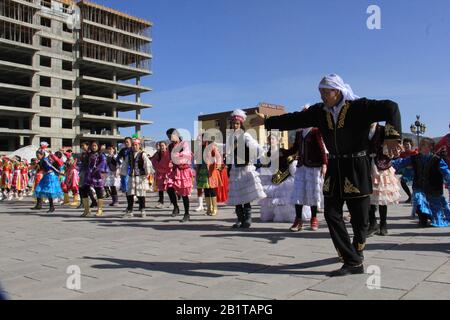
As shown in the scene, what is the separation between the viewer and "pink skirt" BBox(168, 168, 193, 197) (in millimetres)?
9797

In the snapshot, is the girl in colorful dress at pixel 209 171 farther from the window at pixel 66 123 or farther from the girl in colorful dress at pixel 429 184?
the window at pixel 66 123

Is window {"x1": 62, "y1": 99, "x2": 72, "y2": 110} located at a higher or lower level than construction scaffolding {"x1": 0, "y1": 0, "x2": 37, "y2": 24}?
lower

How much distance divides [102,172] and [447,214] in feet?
25.5

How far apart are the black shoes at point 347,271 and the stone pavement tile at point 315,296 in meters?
0.61

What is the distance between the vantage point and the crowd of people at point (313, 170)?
14.6 feet

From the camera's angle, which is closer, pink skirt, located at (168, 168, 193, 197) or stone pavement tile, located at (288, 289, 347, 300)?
stone pavement tile, located at (288, 289, 347, 300)

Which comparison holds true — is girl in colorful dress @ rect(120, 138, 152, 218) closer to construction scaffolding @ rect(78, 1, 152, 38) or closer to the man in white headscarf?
the man in white headscarf

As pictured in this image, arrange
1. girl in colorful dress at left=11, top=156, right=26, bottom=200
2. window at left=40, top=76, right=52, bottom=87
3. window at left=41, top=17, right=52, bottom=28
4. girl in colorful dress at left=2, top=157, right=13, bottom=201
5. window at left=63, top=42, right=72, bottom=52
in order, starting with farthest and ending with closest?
window at left=63, top=42, right=72, bottom=52, window at left=41, top=17, right=52, bottom=28, window at left=40, top=76, right=52, bottom=87, girl in colorful dress at left=11, top=156, right=26, bottom=200, girl in colorful dress at left=2, top=157, right=13, bottom=201

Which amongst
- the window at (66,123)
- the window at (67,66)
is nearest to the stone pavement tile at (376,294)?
the window at (66,123)

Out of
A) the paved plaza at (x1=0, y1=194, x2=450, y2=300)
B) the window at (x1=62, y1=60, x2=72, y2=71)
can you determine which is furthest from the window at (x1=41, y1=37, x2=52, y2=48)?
the paved plaza at (x1=0, y1=194, x2=450, y2=300)

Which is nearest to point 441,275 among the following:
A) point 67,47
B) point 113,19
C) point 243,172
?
point 243,172

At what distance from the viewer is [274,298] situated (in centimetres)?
361

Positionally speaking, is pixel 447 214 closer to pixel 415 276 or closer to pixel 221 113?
pixel 415 276
